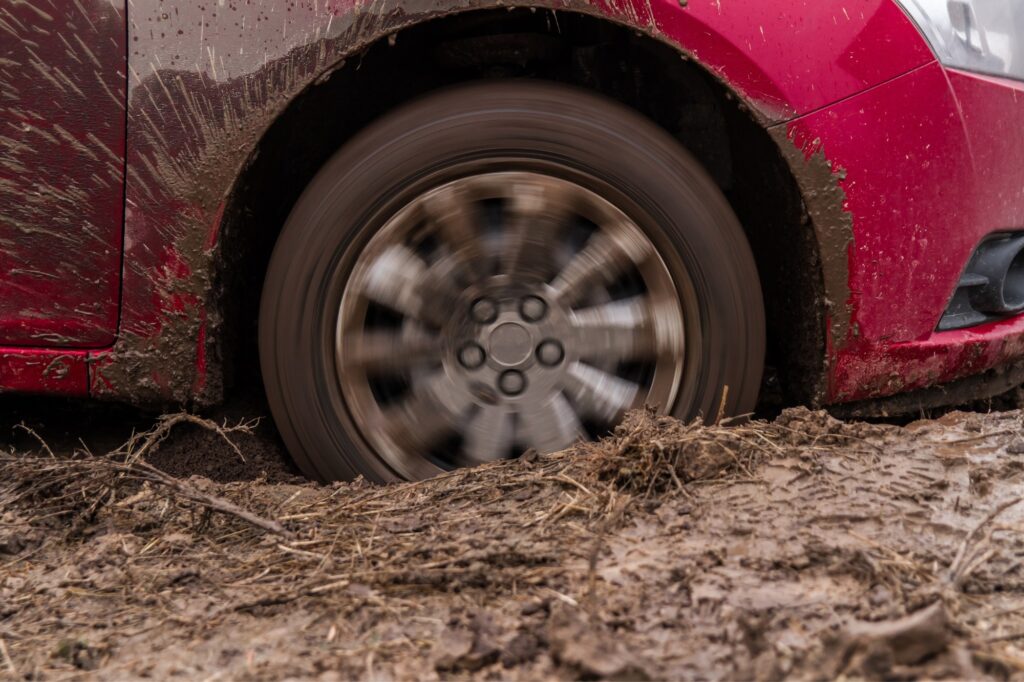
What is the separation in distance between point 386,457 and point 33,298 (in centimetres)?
92

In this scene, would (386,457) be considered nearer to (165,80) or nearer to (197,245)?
(197,245)

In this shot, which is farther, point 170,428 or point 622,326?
point 170,428

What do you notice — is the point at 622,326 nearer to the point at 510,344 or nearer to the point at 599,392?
the point at 599,392

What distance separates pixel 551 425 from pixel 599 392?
0.14 metres

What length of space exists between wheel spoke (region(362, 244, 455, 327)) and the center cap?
0.57ft

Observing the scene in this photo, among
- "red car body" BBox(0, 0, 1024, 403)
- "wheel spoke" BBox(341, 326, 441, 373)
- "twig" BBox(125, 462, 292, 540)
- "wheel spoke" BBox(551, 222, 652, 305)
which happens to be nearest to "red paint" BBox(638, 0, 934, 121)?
"red car body" BBox(0, 0, 1024, 403)

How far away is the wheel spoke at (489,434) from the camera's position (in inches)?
86.4

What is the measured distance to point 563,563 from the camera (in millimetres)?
1642

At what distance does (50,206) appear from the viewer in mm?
2045

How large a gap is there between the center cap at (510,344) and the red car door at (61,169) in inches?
35.6

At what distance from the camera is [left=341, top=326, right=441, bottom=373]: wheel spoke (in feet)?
7.11

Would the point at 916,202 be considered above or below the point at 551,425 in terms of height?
above

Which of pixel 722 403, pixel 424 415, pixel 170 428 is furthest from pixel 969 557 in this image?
pixel 170 428

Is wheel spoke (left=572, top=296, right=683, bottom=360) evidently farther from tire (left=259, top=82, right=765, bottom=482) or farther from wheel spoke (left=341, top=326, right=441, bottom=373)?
wheel spoke (left=341, top=326, right=441, bottom=373)
